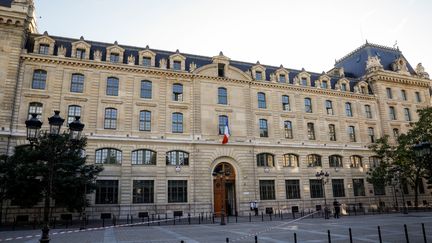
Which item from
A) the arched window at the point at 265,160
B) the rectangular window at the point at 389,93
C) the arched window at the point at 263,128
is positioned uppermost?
the rectangular window at the point at 389,93

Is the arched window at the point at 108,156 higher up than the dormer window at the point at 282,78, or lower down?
lower down

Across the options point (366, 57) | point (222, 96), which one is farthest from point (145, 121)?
point (366, 57)

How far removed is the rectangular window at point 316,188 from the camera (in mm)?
38219

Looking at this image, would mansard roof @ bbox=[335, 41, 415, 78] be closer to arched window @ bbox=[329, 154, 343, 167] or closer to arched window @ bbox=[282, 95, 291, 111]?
arched window @ bbox=[329, 154, 343, 167]

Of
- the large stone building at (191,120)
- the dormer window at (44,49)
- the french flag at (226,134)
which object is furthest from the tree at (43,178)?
the french flag at (226,134)

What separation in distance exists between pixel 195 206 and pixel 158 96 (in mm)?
12444

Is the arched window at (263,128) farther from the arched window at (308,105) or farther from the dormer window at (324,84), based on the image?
the dormer window at (324,84)

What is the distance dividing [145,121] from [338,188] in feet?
83.4

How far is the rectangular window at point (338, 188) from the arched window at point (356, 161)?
10.9 ft

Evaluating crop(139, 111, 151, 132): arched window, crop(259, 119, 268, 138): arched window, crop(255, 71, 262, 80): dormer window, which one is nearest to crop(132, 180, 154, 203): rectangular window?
crop(139, 111, 151, 132): arched window

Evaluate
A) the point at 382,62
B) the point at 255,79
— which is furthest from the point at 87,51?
the point at 382,62

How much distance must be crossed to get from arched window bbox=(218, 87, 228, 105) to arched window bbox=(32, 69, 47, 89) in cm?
1840

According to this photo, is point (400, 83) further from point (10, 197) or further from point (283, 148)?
point (10, 197)

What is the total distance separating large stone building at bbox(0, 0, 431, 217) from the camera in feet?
99.1
